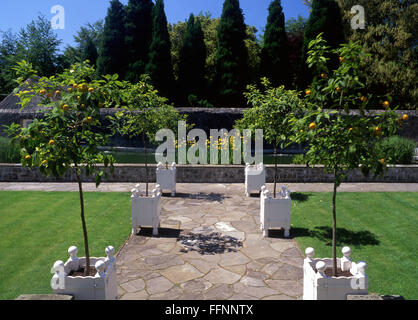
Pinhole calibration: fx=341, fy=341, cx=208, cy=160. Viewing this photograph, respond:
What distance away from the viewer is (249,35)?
35.2m

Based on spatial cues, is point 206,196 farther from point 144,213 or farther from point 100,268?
point 100,268

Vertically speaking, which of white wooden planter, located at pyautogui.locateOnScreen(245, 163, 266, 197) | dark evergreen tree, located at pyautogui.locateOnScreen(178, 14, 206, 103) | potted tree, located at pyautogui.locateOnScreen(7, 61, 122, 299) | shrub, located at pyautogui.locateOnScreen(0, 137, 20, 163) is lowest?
white wooden planter, located at pyautogui.locateOnScreen(245, 163, 266, 197)

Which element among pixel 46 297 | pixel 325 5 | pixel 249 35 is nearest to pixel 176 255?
pixel 46 297

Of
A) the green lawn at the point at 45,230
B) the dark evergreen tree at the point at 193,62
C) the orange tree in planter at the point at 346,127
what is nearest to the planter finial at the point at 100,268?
the green lawn at the point at 45,230

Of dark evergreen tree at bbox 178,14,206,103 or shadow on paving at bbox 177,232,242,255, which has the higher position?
dark evergreen tree at bbox 178,14,206,103

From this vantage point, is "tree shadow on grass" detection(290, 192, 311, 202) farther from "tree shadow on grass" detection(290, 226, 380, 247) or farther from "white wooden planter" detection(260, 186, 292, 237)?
"white wooden planter" detection(260, 186, 292, 237)

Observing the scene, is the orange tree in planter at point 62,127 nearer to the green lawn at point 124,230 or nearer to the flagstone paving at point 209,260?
the flagstone paving at point 209,260

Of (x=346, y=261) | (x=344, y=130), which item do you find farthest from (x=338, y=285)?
(x=344, y=130)

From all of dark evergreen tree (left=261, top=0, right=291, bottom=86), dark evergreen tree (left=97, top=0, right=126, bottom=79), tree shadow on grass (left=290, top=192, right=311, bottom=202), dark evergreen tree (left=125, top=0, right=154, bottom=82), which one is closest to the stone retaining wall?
tree shadow on grass (left=290, top=192, right=311, bottom=202)

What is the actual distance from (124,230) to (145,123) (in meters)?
3.17

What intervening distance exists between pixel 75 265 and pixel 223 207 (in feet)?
18.0

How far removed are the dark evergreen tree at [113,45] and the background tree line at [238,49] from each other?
91 millimetres

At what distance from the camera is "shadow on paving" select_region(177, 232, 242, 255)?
651 centimetres
